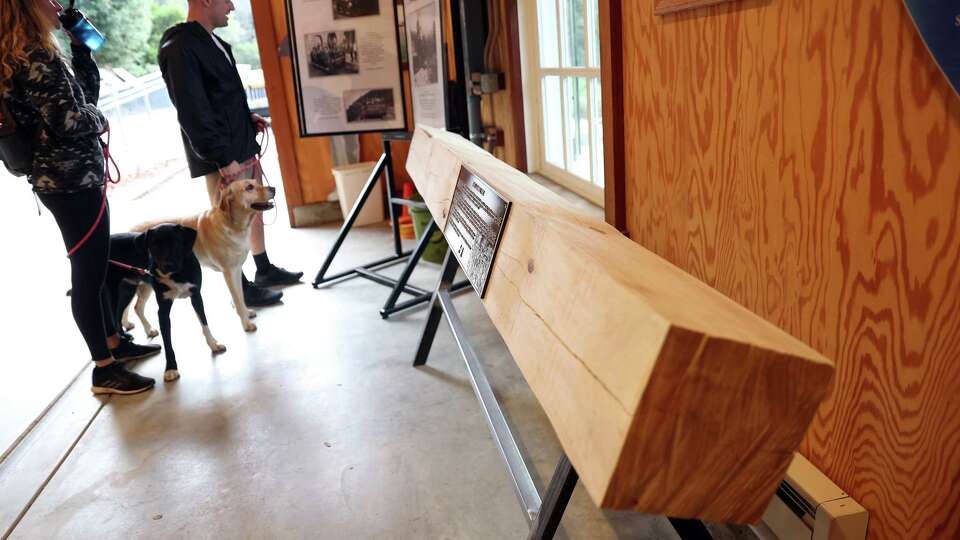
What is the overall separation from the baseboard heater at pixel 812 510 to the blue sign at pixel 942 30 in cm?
84

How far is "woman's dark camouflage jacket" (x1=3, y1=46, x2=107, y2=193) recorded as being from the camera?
7.58 ft

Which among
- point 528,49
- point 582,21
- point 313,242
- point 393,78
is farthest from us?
point 313,242

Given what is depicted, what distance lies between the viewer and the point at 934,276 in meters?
1.09

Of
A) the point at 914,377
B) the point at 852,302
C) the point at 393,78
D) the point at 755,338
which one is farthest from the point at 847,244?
the point at 393,78

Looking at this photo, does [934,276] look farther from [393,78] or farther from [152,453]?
[393,78]

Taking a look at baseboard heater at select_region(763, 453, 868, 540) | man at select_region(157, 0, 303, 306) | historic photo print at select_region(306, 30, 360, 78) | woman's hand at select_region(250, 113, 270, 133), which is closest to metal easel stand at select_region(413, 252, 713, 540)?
baseboard heater at select_region(763, 453, 868, 540)

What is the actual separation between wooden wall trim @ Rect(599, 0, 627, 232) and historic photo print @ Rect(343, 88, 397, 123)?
1867mm

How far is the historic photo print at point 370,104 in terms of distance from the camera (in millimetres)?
3742

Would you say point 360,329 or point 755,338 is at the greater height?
point 755,338

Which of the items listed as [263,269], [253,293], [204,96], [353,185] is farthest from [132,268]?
[353,185]

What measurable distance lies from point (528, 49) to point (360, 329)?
173cm

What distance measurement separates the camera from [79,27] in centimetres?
264

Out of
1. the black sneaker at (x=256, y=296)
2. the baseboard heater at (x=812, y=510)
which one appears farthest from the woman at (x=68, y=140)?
the baseboard heater at (x=812, y=510)

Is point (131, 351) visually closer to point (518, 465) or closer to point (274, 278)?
point (274, 278)
